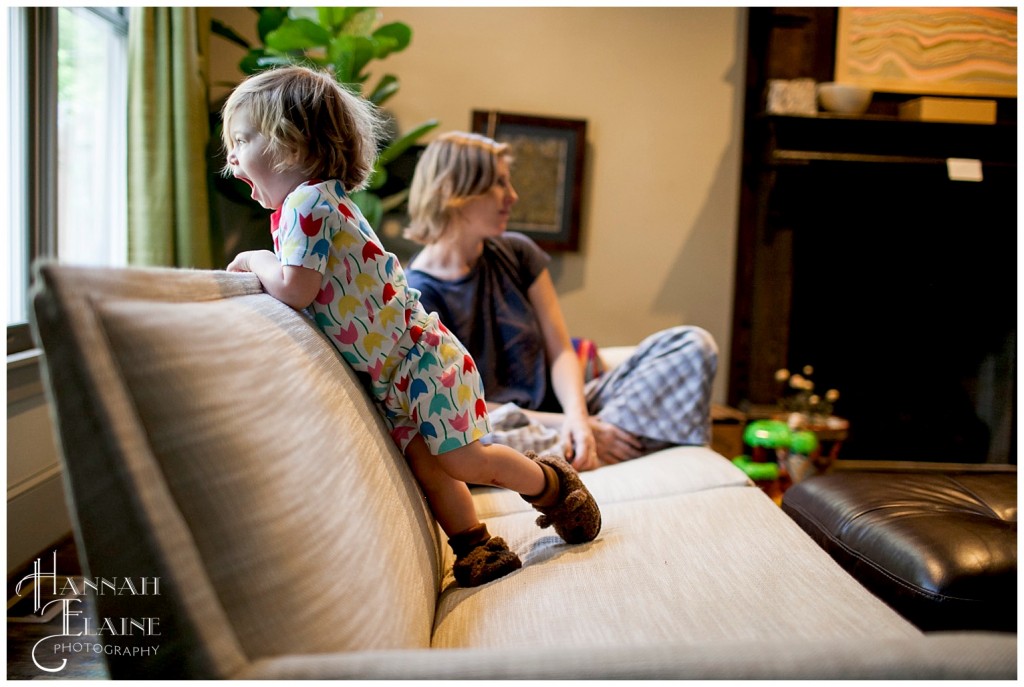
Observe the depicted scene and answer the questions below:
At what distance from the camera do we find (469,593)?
1.06 m

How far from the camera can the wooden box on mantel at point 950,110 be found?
316 centimetres

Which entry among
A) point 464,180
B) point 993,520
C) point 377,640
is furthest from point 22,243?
point 993,520

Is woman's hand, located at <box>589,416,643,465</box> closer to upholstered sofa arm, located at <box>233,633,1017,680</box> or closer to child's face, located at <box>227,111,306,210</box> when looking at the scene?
child's face, located at <box>227,111,306,210</box>

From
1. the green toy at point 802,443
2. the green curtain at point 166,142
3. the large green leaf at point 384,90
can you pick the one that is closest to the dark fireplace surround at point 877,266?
the green toy at point 802,443

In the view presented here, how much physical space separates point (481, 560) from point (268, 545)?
0.52 m

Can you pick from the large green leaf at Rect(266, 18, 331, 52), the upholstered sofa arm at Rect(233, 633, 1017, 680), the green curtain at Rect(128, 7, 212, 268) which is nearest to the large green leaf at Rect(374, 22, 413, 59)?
the large green leaf at Rect(266, 18, 331, 52)

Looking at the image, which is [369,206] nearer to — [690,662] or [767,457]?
[767,457]

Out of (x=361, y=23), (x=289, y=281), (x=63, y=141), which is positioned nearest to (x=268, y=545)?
(x=289, y=281)

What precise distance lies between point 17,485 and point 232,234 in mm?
1501

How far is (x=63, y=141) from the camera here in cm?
233

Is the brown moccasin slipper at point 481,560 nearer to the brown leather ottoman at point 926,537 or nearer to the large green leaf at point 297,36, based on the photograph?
the brown leather ottoman at point 926,537

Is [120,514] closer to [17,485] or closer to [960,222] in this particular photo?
[17,485]

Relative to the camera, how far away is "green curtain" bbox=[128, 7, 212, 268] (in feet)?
8.01

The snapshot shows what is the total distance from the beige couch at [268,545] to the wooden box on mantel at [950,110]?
9.25 ft
